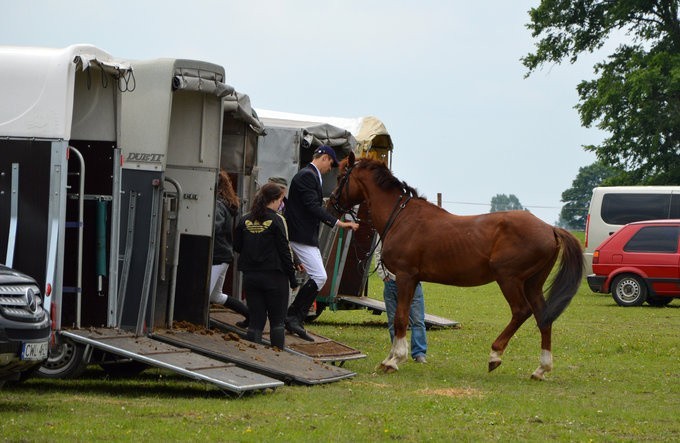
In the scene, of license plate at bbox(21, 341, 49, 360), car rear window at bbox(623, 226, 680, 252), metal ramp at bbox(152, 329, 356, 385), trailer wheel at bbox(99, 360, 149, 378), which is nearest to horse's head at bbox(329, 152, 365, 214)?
metal ramp at bbox(152, 329, 356, 385)

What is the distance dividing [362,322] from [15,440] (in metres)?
13.5

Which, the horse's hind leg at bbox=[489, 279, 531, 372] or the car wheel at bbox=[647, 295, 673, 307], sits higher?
the horse's hind leg at bbox=[489, 279, 531, 372]

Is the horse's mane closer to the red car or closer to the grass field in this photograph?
the grass field

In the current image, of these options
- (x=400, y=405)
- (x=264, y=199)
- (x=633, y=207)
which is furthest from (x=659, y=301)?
(x=400, y=405)

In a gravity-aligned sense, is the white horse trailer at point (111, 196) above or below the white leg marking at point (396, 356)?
above

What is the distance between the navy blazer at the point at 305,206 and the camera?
559 inches

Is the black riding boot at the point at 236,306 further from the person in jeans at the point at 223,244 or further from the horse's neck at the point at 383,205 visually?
the horse's neck at the point at 383,205

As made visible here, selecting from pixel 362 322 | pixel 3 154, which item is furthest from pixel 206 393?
pixel 362 322

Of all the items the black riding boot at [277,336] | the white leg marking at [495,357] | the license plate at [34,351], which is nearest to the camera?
the license plate at [34,351]

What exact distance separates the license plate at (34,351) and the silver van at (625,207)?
80.8 feet

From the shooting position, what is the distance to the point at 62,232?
10914mm

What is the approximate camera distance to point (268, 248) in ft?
41.5

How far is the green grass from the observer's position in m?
9.08

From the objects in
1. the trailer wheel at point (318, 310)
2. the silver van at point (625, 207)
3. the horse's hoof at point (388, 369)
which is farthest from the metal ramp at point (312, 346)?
the silver van at point (625, 207)
